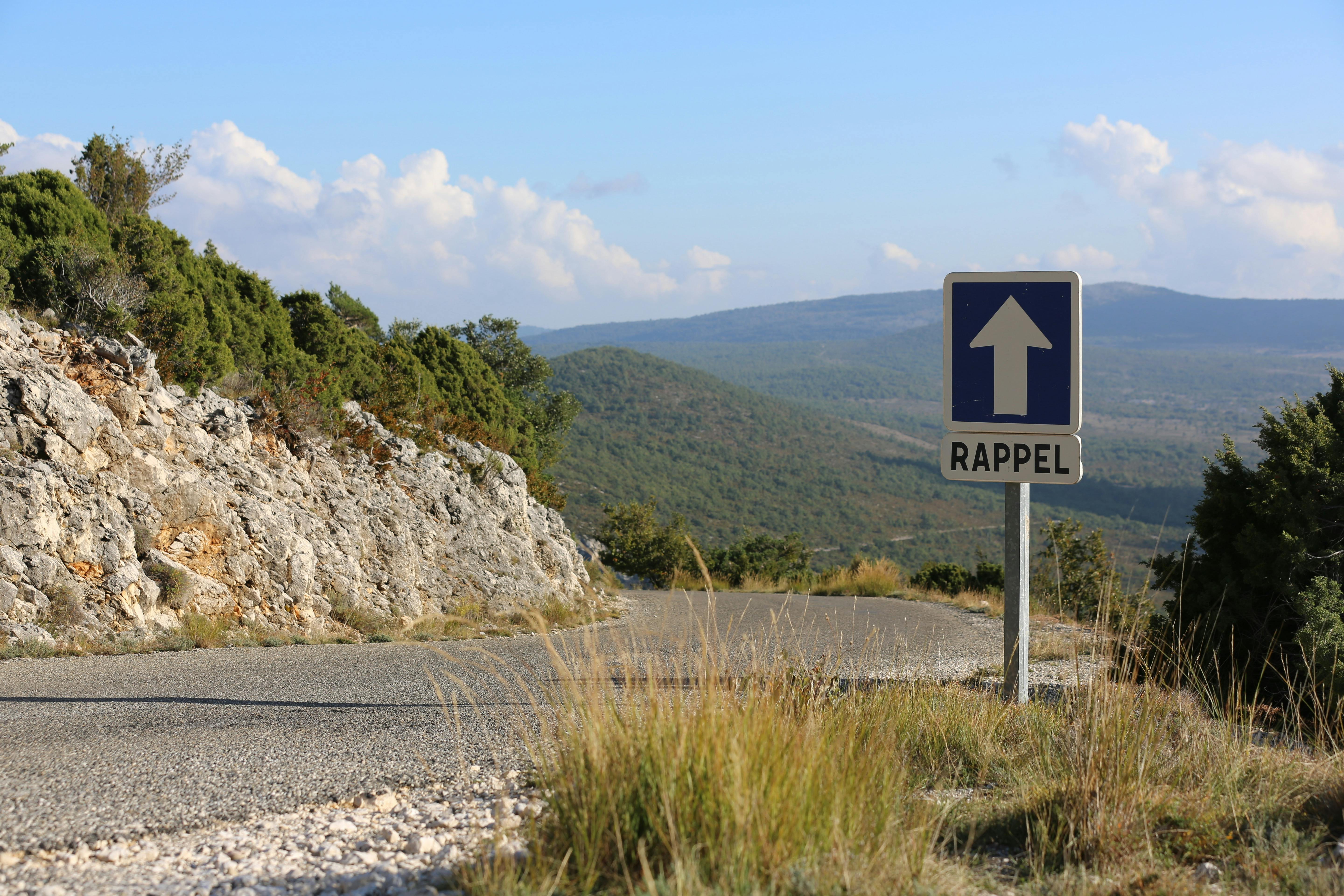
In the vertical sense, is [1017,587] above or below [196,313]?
below

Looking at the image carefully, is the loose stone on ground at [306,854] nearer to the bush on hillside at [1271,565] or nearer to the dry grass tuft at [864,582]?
the bush on hillside at [1271,565]

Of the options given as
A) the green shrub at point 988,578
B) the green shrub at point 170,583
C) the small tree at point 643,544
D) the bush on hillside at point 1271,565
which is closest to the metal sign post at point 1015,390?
the bush on hillside at point 1271,565

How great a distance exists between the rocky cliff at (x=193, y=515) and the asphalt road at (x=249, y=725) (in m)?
1.37

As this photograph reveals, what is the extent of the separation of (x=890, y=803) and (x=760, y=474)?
Result: 88007mm

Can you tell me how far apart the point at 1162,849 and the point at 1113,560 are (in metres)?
1.23

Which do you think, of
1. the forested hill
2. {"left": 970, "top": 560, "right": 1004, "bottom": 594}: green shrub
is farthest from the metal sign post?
the forested hill

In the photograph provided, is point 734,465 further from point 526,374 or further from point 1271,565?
point 1271,565

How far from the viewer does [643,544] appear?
2919cm

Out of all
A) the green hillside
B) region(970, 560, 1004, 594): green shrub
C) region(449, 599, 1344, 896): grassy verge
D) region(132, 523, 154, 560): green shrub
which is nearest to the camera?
region(449, 599, 1344, 896): grassy verge

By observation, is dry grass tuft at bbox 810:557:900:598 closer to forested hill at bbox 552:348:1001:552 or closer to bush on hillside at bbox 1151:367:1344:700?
bush on hillside at bbox 1151:367:1344:700

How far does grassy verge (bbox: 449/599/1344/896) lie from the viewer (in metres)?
2.40

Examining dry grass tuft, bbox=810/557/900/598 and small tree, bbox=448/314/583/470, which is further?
small tree, bbox=448/314/583/470

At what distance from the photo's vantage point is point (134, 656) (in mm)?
7273

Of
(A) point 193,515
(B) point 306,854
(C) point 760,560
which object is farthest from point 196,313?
(C) point 760,560
